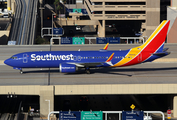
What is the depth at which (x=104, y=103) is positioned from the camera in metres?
65.2

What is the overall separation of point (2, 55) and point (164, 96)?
4277 centimetres

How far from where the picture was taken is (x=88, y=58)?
65.1 meters

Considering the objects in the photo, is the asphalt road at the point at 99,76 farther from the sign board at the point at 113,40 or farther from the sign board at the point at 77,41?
the sign board at the point at 77,41

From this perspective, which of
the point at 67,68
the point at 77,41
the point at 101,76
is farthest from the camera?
the point at 77,41

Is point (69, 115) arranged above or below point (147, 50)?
below

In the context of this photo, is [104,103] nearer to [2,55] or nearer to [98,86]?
[98,86]

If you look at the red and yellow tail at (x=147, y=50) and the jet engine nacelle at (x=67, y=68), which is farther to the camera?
the red and yellow tail at (x=147, y=50)

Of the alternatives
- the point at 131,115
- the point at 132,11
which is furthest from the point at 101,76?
the point at 132,11

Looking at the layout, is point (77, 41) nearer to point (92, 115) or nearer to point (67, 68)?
point (67, 68)

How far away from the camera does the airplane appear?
64.1 m

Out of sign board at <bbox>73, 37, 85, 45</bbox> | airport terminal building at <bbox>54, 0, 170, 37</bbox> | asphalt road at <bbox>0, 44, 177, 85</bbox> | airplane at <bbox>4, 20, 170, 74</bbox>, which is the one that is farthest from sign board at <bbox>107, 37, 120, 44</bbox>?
airport terminal building at <bbox>54, 0, 170, 37</bbox>

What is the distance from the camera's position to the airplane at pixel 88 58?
64.1 m

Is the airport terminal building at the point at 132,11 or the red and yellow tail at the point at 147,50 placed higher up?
the airport terminal building at the point at 132,11

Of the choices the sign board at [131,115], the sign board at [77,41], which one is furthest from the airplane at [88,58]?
the sign board at [77,41]
